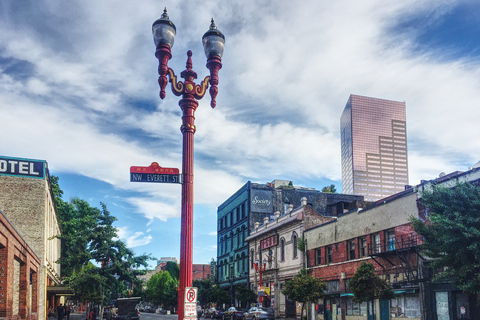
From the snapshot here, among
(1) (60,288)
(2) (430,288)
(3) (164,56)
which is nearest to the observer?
(3) (164,56)

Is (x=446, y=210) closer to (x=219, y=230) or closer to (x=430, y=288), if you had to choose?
(x=430, y=288)

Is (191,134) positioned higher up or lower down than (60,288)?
higher up

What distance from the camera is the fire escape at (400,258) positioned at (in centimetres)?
3077

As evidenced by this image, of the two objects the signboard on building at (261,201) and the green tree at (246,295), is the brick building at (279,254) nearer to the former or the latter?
the green tree at (246,295)

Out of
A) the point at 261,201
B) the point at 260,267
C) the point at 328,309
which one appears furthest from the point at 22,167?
the point at 261,201

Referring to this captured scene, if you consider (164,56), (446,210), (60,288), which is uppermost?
(164,56)

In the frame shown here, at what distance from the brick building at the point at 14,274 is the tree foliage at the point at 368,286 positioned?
711 inches

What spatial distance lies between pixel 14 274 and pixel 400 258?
22.1 meters

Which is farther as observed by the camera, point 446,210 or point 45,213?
point 45,213

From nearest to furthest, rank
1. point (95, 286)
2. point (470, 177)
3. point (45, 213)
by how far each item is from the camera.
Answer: point (470, 177)
point (45, 213)
point (95, 286)

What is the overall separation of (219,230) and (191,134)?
71.3 meters

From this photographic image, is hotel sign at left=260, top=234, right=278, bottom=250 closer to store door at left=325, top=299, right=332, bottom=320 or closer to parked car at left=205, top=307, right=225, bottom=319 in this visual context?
parked car at left=205, top=307, right=225, bottom=319

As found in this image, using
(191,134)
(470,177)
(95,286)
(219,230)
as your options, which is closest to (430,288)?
(470,177)

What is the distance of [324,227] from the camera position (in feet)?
146
